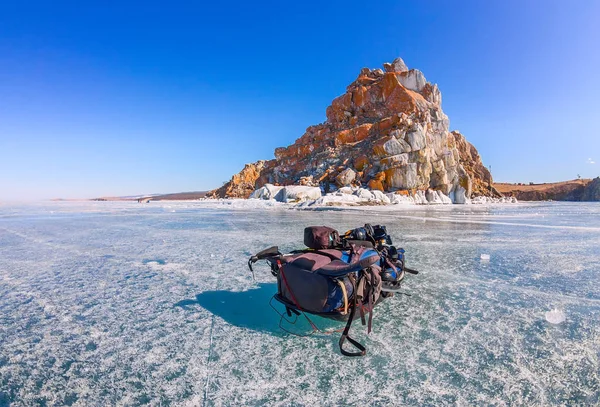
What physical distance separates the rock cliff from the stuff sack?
36.8 meters

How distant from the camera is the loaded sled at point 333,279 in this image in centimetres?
228

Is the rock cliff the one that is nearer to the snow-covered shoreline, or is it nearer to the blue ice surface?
the snow-covered shoreline

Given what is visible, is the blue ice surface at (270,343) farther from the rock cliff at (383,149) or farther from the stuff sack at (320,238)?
the rock cliff at (383,149)

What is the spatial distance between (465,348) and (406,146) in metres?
43.3

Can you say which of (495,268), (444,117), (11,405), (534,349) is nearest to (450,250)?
A: (495,268)

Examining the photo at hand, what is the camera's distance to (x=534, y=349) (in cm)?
234

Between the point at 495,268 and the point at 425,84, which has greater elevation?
the point at 425,84

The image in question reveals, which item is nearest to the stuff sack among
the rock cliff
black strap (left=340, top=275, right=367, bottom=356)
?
black strap (left=340, top=275, right=367, bottom=356)

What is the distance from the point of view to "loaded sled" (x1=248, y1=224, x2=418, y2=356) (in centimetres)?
228

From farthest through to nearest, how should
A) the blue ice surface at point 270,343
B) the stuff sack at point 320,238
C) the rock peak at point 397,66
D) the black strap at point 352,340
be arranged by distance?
the rock peak at point 397,66 < the stuff sack at point 320,238 < the black strap at point 352,340 < the blue ice surface at point 270,343

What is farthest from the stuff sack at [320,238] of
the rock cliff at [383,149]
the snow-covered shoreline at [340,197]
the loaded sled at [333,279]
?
the rock cliff at [383,149]

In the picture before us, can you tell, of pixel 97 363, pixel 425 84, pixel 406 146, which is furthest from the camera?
pixel 425 84

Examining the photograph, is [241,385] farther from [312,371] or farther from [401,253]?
[401,253]

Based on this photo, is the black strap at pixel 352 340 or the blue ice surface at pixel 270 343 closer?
the blue ice surface at pixel 270 343
